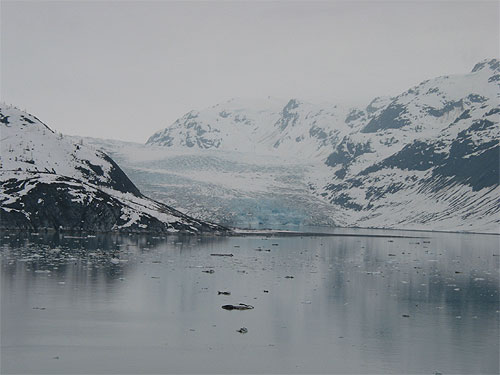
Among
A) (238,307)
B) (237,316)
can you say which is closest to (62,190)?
(238,307)

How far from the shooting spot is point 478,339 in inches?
1377

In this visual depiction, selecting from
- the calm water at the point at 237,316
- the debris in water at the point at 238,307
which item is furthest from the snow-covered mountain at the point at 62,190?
the debris in water at the point at 238,307

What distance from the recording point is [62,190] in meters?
105

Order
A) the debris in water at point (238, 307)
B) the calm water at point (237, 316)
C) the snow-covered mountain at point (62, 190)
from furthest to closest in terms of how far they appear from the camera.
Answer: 1. the snow-covered mountain at point (62, 190)
2. the debris in water at point (238, 307)
3. the calm water at point (237, 316)

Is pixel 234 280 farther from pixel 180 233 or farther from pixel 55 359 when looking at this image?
pixel 180 233

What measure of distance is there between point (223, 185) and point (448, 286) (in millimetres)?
135170

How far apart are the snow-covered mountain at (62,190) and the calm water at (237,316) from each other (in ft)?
109

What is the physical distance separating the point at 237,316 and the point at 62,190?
70903 millimetres

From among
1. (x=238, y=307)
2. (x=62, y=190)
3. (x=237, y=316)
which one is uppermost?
(x=62, y=190)

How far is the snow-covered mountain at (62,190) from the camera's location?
4031 inches

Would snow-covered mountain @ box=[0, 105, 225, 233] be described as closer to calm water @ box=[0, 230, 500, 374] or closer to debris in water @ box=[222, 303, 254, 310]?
calm water @ box=[0, 230, 500, 374]

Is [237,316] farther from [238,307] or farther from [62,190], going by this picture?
[62,190]

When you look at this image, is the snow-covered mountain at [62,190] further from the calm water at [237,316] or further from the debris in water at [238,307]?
the debris in water at [238,307]

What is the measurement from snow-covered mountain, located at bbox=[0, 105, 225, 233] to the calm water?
3329cm
